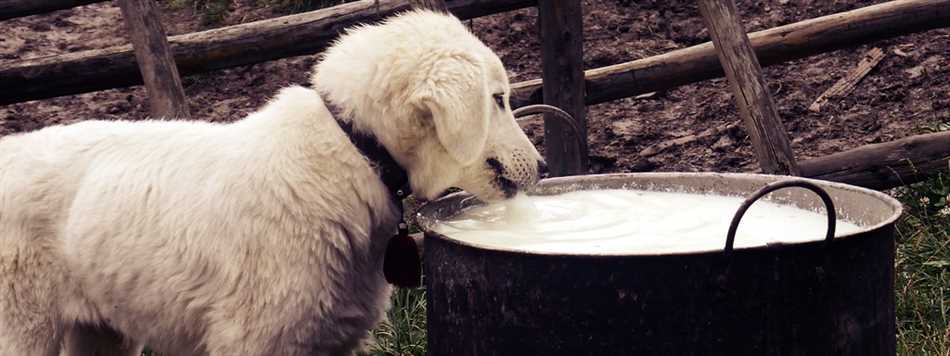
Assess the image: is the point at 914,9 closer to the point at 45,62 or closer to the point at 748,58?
the point at 748,58

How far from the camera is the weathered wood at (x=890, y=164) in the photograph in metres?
5.38

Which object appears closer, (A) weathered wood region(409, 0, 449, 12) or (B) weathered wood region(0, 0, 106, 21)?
(A) weathered wood region(409, 0, 449, 12)

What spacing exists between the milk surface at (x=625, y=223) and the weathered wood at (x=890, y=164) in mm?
2234

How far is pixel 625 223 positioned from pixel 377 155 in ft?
2.44

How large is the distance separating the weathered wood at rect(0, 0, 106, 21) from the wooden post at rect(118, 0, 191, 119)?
6.24ft

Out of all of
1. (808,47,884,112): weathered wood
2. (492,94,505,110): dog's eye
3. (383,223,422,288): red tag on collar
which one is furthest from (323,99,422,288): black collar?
(808,47,884,112): weathered wood

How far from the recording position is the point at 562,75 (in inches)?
209

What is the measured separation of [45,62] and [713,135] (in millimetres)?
3915

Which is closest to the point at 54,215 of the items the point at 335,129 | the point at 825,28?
the point at 335,129

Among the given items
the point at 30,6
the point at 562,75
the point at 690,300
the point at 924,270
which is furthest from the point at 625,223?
the point at 30,6

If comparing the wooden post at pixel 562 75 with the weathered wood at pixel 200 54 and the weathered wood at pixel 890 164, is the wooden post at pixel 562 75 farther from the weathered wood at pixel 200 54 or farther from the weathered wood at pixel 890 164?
the weathered wood at pixel 890 164

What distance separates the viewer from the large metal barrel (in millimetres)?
2408

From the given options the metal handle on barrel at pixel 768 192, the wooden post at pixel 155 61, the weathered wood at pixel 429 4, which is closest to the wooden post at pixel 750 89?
the weathered wood at pixel 429 4

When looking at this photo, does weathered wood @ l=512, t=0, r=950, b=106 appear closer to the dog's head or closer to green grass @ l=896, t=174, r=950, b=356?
green grass @ l=896, t=174, r=950, b=356
